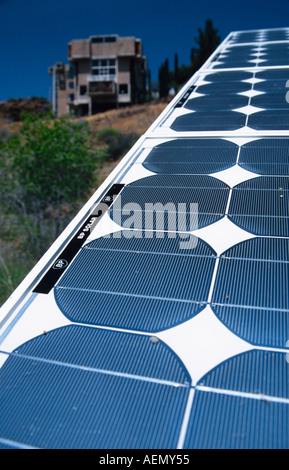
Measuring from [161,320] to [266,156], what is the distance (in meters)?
5.04

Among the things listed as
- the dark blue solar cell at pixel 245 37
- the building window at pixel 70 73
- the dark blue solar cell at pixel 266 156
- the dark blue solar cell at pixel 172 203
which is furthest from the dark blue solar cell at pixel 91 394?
the building window at pixel 70 73

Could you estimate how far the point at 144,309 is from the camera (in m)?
4.28

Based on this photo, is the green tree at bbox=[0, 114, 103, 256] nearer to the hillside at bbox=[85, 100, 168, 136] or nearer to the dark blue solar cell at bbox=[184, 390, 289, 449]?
the dark blue solar cell at bbox=[184, 390, 289, 449]

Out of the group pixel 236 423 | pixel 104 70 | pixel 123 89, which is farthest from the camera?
pixel 123 89

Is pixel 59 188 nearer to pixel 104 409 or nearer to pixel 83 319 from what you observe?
pixel 83 319

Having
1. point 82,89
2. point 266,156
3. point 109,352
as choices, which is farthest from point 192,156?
point 82,89

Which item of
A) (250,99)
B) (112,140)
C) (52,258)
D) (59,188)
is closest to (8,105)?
(112,140)

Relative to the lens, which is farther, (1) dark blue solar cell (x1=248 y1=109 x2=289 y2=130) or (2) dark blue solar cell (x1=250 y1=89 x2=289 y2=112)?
(2) dark blue solar cell (x1=250 y1=89 x2=289 y2=112)

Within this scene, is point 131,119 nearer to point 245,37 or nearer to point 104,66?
point 245,37

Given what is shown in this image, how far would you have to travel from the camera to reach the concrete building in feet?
200

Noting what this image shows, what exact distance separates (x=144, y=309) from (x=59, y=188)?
14784 millimetres

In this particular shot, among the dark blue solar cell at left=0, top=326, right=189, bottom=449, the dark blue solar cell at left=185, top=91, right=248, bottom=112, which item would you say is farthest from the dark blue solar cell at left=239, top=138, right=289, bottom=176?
the dark blue solar cell at left=0, top=326, right=189, bottom=449

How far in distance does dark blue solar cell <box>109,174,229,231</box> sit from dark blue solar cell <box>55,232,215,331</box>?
0.40 metres

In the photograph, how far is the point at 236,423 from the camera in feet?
10.0
